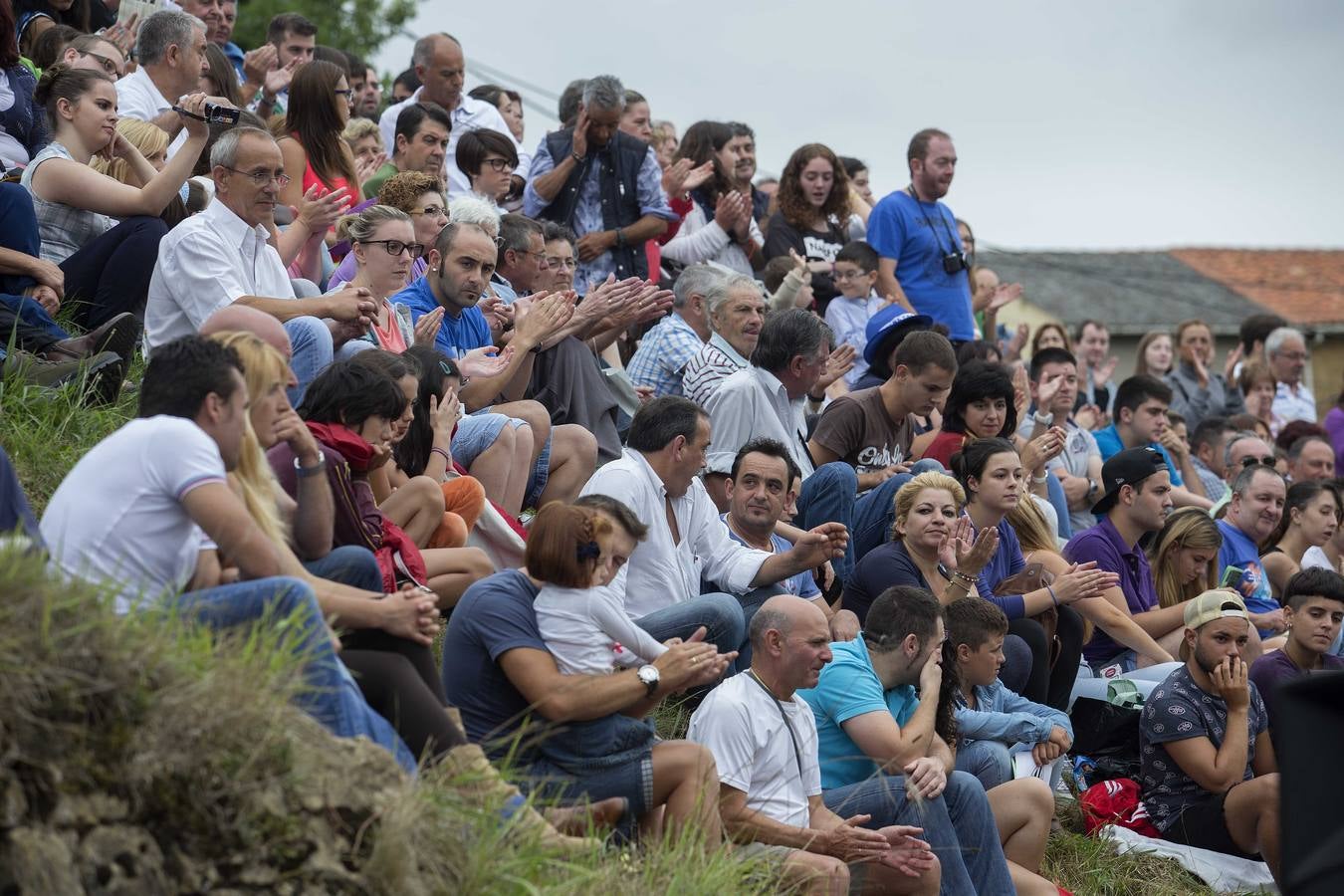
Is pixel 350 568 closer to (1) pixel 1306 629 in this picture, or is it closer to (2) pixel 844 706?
(2) pixel 844 706

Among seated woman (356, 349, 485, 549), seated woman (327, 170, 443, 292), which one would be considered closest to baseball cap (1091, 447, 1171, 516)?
seated woman (327, 170, 443, 292)

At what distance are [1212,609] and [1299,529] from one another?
2.96 m

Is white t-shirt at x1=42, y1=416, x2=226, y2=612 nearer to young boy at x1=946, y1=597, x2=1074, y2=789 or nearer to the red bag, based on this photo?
young boy at x1=946, y1=597, x2=1074, y2=789

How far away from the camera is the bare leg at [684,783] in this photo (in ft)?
18.4

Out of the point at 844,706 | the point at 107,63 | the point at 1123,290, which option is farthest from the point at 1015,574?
the point at 1123,290

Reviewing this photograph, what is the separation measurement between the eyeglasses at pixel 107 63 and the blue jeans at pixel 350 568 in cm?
474

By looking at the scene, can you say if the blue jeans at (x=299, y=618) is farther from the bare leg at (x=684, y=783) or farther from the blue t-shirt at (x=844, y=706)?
the blue t-shirt at (x=844, y=706)

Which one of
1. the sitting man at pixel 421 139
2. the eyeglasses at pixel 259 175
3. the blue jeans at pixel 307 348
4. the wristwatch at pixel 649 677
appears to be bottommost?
the wristwatch at pixel 649 677

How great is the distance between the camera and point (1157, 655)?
29.7 ft

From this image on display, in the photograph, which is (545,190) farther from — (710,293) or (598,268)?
(710,293)

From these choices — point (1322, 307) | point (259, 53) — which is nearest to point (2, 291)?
point (259, 53)

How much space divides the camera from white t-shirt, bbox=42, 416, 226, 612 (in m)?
8.32

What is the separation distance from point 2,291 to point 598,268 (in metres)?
4.92

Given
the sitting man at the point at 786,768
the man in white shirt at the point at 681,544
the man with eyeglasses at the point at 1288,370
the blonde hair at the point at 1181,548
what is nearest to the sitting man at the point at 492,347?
the man in white shirt at the point at 681,544
